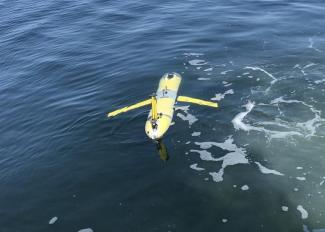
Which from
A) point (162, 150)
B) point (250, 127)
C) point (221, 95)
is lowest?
point (162, 150)

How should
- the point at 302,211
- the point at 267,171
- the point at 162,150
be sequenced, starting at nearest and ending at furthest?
the point at 302,211 → the point at 267,171 → the point at 162,150

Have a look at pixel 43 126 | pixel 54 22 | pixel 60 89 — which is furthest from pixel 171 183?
pixel 54 22

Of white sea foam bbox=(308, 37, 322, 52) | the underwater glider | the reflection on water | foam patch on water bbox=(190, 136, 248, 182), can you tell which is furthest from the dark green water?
the underwater glider

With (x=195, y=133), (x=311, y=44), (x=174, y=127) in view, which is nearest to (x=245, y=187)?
(x=195, y=133)

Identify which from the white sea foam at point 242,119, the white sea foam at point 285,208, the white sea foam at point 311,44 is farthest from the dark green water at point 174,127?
the white sea foam at point 311,44

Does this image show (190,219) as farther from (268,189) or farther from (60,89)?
(60,89)

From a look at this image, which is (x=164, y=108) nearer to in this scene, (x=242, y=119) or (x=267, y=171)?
(x=242, y=119)
